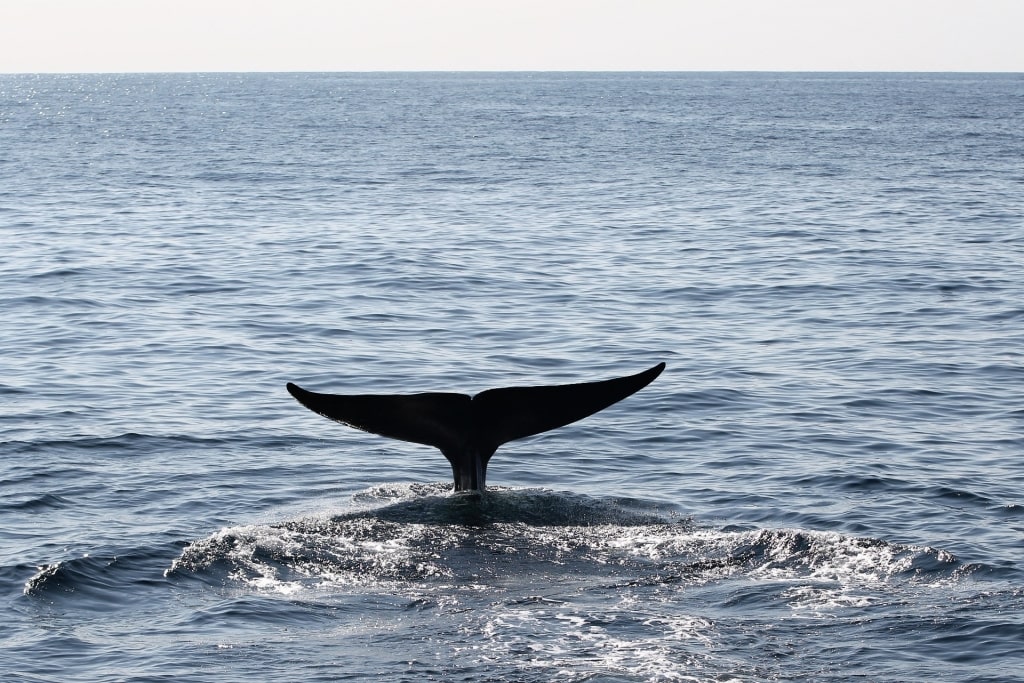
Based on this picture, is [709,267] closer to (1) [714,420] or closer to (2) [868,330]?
(2) [868,330]

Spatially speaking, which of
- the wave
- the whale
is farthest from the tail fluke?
the wave

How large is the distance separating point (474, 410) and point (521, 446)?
3.65 meters

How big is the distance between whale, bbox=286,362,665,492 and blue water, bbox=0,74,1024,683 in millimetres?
713

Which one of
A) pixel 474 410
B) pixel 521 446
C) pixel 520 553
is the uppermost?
pixel 474 410

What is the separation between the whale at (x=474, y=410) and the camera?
34.8 ft

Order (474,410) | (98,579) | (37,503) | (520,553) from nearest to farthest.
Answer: (98,579), (520,553), (474,410), (37,503)

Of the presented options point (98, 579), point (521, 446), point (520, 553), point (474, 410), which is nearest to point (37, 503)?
point (98, 579)

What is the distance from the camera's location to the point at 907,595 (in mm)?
9547

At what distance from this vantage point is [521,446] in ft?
47.9

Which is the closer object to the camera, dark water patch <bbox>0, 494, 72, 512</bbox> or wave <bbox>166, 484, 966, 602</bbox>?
wave <bbox>166, 484, 966, 602</bbox>

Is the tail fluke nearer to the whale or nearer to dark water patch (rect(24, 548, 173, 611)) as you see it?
the whale

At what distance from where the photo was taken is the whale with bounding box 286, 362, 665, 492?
417 inches

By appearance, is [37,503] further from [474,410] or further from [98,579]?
[474,410]

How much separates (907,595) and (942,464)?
419 cm
